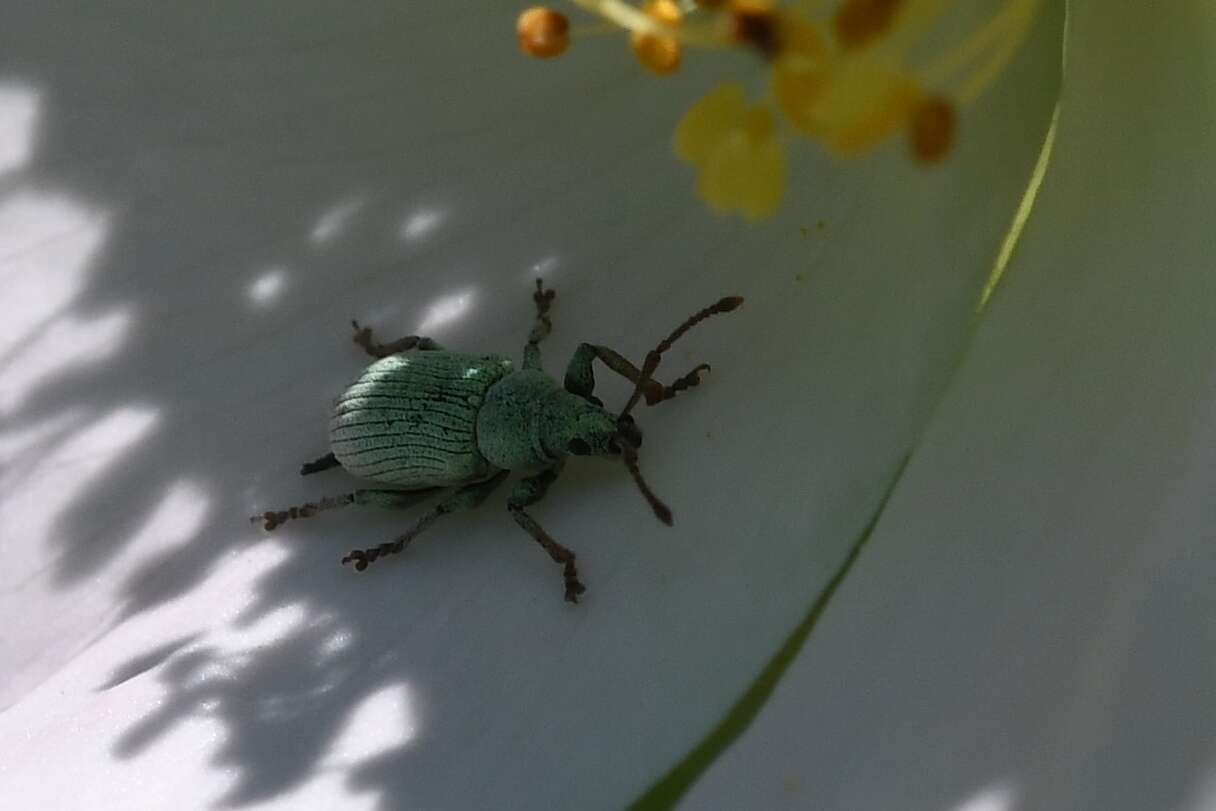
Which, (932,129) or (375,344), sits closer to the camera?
(932,129)

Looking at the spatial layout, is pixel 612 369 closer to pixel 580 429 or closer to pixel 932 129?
pixel 580 429

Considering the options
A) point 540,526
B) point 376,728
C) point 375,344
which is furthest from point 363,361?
point 376,728

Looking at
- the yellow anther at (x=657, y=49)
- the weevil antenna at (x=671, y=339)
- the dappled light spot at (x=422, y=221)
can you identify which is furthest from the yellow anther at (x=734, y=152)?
the dappled light spot at (x=422, y=221)

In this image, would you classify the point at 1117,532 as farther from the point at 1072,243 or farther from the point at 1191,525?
the point at 1072,243

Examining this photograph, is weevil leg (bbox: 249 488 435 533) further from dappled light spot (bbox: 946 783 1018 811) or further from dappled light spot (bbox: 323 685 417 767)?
dappled light spot (bbox: 946 783 1018 811)

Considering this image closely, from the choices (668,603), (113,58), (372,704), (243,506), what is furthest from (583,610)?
(113,58)
